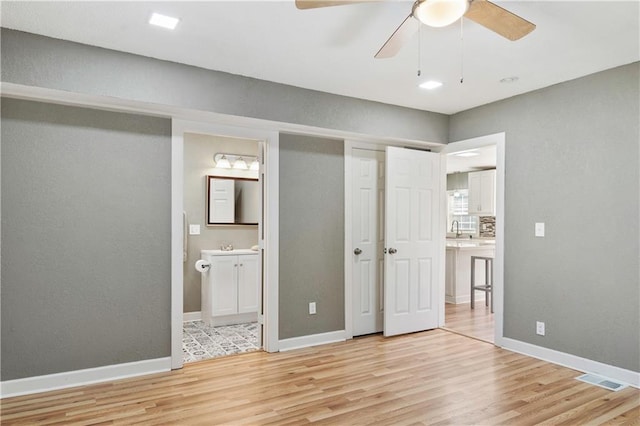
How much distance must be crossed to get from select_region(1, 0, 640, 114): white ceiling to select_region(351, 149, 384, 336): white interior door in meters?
1.04

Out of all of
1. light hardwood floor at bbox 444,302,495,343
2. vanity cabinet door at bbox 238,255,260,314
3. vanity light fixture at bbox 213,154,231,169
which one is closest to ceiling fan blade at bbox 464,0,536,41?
light hardwood floor at bbox 444,302,495,343

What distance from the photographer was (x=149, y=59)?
3.18 metres

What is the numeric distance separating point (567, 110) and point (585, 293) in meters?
1.60

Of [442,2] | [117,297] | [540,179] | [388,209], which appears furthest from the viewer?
[388,209]

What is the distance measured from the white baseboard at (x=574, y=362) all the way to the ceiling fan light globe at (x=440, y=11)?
3.07m

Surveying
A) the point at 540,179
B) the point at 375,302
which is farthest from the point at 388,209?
the point at 540,179

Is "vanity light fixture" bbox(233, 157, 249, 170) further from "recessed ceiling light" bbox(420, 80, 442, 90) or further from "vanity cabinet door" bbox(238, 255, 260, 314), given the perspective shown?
"recessed ceiling light" bbox(420, 80, 442, 90)

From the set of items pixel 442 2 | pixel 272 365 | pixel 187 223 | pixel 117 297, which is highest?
pixel 442 2

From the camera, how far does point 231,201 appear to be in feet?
18.5

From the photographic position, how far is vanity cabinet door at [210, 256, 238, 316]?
196 inches

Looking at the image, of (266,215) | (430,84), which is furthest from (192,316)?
(430,84)

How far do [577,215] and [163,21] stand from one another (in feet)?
11.7

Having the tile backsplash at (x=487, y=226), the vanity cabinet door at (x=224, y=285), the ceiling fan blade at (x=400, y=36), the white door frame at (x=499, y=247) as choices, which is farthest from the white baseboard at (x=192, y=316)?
the tile backsplash at (x=487, y=226)

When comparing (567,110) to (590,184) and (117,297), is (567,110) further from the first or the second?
(117,297)
